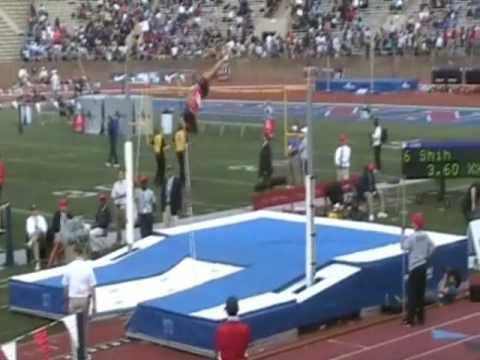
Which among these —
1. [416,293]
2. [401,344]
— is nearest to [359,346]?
[401,344]

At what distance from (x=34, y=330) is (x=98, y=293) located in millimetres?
1401

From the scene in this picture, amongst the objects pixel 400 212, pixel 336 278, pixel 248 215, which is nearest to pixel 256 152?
pixel 400 212

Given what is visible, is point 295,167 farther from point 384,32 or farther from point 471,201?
point 384,32

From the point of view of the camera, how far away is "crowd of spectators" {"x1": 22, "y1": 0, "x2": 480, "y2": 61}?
5653cm

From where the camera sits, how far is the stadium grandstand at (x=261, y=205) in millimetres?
16266

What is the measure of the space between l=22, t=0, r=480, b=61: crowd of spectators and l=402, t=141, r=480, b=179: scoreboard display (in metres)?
27.2

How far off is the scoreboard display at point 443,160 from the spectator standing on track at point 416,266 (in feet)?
35.2

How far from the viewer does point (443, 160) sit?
90.3 feet

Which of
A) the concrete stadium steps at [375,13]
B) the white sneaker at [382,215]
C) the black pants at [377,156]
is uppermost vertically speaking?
the concrete stadium steps at [375,13]

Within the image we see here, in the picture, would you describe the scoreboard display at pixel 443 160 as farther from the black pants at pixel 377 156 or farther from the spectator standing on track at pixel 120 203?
the spectator standing on track at pixel 120 203

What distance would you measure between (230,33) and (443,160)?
121ft

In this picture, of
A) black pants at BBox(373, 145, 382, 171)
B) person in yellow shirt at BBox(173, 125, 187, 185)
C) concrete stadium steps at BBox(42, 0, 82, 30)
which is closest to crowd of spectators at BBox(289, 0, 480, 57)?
concrete stadium steps at BBox(42, 0, 82, 30)

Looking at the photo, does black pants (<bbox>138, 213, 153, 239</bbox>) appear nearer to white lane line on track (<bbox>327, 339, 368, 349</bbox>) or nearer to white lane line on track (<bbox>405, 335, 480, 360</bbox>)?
white lane line on track (<bbox>327, 339, 368, 349</bbox>)

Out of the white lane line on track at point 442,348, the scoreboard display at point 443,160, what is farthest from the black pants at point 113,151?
the white lane line on track at point 442,348
